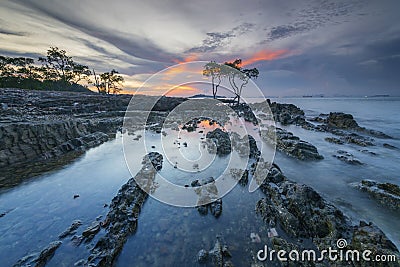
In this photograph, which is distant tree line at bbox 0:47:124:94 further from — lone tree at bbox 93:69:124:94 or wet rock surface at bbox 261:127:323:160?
wet rock surface at bbox 261:127:323:160

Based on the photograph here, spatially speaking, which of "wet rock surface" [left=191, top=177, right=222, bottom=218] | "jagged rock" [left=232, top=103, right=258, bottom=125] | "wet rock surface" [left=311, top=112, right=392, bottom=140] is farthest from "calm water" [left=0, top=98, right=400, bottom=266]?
"jagged rock" [left=232, top=103, right=258, bottom=125]

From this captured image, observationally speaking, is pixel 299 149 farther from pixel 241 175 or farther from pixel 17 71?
pixel 17 71

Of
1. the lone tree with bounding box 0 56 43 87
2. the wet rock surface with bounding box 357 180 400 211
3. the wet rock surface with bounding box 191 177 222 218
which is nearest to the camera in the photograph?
the wet rock surface with bounding box 191 177 222 218

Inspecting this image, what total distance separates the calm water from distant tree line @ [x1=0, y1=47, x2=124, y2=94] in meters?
87.8

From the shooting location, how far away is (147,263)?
217 inches

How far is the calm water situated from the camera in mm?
5902

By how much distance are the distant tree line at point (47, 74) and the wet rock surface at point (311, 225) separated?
98.6 metres

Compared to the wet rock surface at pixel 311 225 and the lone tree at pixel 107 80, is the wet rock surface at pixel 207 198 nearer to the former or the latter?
the wet rock surface at pixel 311 225

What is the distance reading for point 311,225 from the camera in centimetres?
681

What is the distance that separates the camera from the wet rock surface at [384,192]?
859 centimetres

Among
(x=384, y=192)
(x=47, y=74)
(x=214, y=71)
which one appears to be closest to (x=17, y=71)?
(x=47, y=74)

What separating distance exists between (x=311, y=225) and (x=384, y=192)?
6.33 metres

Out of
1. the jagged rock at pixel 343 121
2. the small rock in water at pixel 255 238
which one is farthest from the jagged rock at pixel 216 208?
the jagged rock at pixel 343 121

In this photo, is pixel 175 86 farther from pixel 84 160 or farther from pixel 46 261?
pixel 84 160
